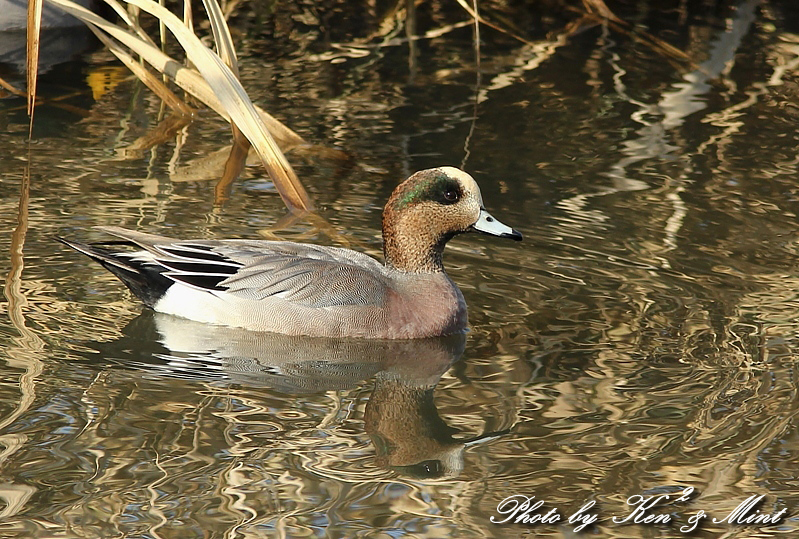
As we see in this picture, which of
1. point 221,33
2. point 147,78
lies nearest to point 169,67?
point 147,78

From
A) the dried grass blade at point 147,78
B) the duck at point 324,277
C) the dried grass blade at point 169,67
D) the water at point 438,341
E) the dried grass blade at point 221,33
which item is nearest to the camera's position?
the water at point 438,341

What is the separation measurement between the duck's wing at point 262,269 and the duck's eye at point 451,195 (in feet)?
1.58

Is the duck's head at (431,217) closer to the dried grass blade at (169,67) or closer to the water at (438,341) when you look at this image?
the water at (438,341)

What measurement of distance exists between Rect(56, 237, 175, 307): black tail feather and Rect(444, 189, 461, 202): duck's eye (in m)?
1.33

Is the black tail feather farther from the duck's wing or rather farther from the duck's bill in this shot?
the duck's bill

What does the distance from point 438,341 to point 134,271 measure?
1.43m

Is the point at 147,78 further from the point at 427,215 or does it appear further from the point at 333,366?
the point at 333,366

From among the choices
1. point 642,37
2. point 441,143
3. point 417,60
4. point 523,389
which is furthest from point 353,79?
point 523,389

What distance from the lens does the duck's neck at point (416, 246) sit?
5.91 metres

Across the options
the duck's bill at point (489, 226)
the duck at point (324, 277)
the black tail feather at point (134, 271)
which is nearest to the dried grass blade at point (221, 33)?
the duck at point (324, 277)

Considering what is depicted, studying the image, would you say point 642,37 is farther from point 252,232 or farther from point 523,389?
point 523,389

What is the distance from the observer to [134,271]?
5.75 m

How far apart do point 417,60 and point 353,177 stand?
307cm

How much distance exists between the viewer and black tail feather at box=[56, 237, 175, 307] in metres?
5.73
